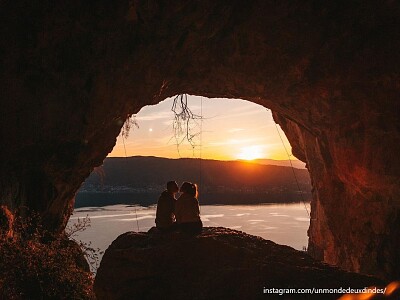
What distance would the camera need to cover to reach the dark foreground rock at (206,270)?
221 inches

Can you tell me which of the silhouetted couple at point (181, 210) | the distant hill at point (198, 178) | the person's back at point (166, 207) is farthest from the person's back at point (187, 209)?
the distant hill at point (198, 178)

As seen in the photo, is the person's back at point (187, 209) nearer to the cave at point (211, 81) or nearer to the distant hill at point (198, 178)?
the cave at point (211, 81)

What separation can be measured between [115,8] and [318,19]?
5.07 meters

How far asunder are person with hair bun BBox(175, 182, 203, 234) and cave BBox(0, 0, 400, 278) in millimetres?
2670

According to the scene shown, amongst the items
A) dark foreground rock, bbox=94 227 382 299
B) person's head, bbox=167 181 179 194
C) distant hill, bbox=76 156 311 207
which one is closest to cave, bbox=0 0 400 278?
person's head, bbox=167 181 179 194

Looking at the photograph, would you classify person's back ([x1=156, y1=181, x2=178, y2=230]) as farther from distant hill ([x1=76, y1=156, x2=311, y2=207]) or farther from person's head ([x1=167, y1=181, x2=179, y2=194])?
distant hill ([x1=76, y1=156, x2=311, y2=207])

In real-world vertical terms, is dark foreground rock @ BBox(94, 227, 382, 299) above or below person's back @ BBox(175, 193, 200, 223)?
below

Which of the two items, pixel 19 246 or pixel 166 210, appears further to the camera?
pixel 166 210

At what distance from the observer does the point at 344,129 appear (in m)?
10.0

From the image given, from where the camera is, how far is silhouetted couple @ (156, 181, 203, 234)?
7453mm

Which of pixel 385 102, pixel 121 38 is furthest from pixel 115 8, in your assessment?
pixel 385 102

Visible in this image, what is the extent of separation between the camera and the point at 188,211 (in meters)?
7.46

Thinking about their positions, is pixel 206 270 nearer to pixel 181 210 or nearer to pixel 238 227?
pixel 181 210

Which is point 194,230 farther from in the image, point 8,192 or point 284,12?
point 284,12
